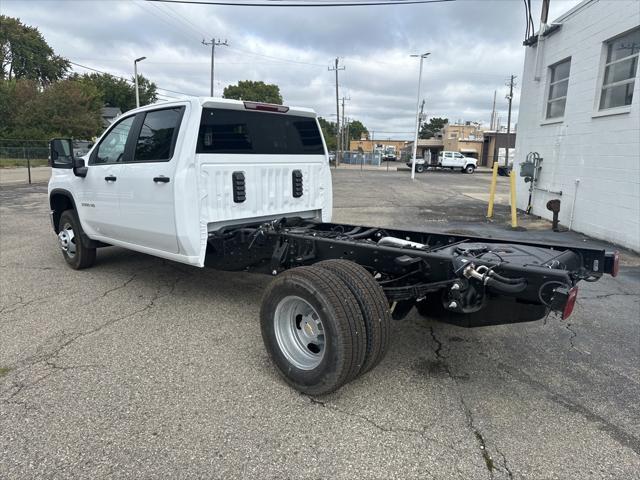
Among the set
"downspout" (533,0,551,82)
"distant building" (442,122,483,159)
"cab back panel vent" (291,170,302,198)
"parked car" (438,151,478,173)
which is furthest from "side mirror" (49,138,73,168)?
"distant building" (442,122,483,159)

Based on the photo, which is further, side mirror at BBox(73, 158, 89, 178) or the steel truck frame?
side mirror at BBox(73, 158, 89, 178)

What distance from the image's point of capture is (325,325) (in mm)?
3064

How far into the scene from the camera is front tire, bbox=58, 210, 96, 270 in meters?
6.21

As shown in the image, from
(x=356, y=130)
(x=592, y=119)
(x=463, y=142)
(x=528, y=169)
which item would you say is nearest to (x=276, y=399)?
(x=592, y=119)

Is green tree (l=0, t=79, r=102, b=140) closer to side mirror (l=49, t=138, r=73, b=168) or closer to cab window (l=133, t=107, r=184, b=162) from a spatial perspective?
side mirror (l=49, t=138, r=73, b=168)

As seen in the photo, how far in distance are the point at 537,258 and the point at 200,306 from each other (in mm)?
3410

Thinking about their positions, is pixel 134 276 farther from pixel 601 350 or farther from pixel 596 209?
pixel 596 209

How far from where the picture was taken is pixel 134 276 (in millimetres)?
6188

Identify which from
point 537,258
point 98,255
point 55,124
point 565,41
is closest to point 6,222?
point 98,255

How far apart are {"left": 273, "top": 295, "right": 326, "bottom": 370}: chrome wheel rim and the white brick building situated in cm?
755

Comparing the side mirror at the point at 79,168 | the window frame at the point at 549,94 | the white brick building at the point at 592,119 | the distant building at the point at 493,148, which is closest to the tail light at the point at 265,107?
the side mirror at the point at 79,168

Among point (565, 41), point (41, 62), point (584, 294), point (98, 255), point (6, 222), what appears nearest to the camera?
point (584, 294)

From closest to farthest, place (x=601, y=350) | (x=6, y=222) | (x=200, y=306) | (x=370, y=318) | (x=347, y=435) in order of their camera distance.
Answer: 1. (x=347, y=435)
2. (x=370, y=318)
3. (x=601, y=350)
4. (x=200, y=306)
5. (x=6, y=222)

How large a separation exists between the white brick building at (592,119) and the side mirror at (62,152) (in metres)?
9.21
